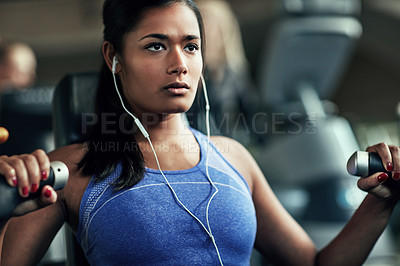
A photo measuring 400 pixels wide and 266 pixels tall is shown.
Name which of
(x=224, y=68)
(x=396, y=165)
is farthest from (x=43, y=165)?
(x=224, y=68)

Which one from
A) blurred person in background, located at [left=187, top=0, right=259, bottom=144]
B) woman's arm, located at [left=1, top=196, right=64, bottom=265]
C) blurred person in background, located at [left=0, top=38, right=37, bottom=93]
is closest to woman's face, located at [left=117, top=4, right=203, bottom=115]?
woman's arm, located at [left=1, top=196, right=64, bottom=265]

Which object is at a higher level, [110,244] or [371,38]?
[371,38]

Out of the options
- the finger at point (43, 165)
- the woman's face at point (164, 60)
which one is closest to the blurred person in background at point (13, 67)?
the woman's face at point (164, 60)

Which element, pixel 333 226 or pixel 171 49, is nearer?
pixel 171 49

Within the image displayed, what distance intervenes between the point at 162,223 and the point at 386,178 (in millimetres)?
460

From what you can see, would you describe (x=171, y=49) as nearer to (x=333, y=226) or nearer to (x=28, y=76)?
(x=333, y=226)

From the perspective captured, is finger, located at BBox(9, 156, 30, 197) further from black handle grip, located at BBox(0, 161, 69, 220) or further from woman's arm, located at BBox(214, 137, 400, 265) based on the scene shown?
woman's arm, located at BBox(214, 137, 400, 265)

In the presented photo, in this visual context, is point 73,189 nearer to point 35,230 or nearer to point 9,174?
point 35,230

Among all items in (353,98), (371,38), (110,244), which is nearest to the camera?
(110,244)

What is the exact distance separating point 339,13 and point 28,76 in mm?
1973

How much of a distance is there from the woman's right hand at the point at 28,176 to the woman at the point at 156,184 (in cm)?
18

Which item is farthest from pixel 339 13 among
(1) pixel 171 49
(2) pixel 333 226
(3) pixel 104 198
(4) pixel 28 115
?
(3) pixel 104 198

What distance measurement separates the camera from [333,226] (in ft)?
7.52

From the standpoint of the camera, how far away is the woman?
1.05 m
